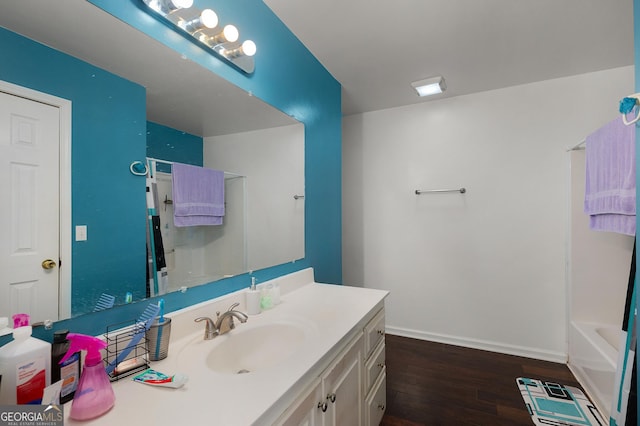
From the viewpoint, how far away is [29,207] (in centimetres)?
74

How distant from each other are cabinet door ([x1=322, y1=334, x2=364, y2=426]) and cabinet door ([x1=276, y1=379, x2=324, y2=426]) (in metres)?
0.04

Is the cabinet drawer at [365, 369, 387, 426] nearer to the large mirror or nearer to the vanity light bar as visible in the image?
the large mirror

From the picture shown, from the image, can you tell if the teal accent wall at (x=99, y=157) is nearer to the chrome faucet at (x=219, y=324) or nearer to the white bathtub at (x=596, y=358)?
the chrome faucet at (x=219, y=324)

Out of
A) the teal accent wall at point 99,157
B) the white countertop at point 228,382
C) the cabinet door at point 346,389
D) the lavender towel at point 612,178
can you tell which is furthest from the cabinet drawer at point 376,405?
the lavender towel at point 612,178

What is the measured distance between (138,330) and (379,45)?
2.09 metres

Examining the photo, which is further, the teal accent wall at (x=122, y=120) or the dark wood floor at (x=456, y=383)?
the dark wood floor at (x=456, y=383)

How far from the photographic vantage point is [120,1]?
96 centimetres

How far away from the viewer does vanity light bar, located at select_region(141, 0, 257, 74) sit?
1079 mm

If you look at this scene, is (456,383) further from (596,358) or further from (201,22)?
(201,22)

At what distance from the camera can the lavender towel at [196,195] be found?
1204mm

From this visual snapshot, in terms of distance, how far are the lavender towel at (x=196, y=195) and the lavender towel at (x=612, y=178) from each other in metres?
2.20

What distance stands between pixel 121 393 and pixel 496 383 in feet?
7.85

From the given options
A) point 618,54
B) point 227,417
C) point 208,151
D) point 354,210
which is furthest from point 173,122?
point 618,54
